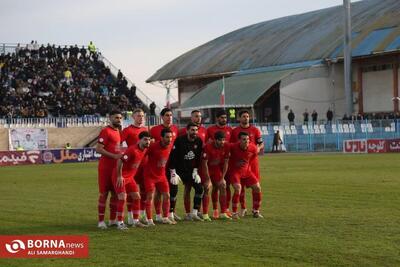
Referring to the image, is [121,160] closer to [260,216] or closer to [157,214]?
[157,214]

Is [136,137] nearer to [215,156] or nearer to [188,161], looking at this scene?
[188,161]

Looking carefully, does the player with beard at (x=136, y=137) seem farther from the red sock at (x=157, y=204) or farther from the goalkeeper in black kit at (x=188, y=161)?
the goalkeeper in black kit at (x=188, y=161)

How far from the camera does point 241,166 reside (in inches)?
616

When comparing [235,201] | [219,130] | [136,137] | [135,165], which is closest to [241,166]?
[235,201]

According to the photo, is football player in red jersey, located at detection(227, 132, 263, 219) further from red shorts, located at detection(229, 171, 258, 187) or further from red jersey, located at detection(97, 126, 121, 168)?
red jersey, located at detection(97, 126, 121, 168)

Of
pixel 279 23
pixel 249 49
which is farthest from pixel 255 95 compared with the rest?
pixel 279 23

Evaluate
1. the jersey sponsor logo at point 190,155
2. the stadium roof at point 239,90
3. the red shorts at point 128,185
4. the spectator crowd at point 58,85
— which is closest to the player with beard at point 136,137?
the red shorts at point 128,185

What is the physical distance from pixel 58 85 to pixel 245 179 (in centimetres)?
4849

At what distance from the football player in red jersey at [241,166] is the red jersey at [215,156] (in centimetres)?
24

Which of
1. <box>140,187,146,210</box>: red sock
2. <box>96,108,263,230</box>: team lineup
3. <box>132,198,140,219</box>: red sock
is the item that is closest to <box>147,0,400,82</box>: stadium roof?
<box>96,108,263,230</box>: team lineup

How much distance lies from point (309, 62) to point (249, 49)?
12.8m

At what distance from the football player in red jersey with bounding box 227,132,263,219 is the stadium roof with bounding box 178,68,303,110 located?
147 feet

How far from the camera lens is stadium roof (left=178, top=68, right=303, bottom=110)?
61.5 meters

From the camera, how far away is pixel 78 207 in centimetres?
1822
